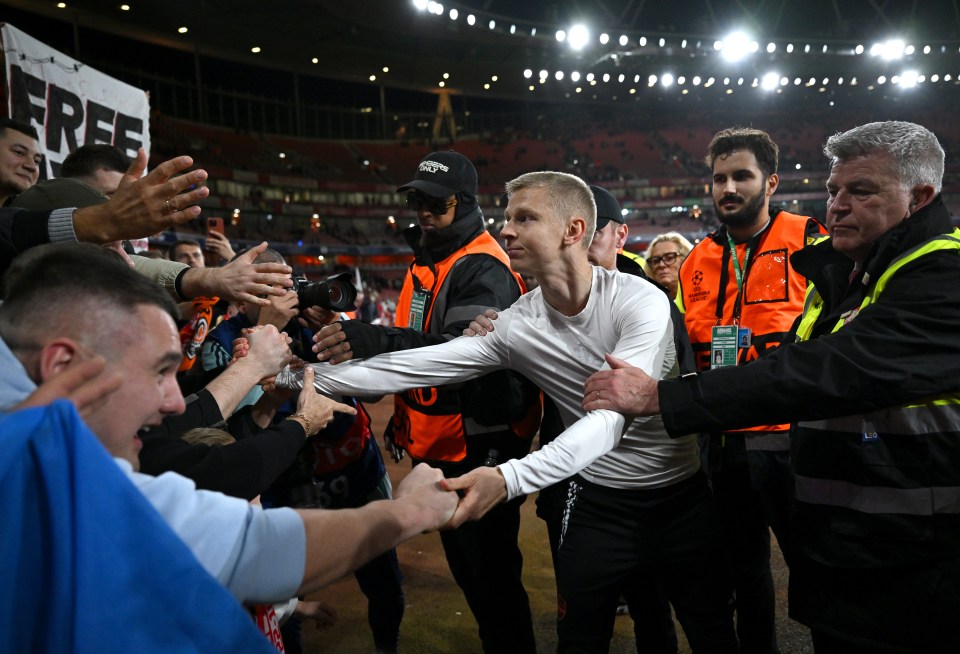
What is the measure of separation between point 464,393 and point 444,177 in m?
1.01

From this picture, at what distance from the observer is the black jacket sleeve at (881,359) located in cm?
172

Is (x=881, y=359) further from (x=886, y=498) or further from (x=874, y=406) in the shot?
(x=886, y=498)

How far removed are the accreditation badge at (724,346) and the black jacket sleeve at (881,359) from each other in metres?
1.06

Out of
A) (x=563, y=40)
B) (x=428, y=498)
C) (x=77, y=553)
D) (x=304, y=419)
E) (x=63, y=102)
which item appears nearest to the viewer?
(x=77, y=553)

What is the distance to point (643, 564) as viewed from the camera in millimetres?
2219

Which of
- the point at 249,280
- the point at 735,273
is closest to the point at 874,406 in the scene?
the point at 735,273

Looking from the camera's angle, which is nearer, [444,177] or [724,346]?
[724,346]

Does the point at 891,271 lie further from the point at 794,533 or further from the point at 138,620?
the point at 138,620

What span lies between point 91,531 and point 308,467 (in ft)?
6.71

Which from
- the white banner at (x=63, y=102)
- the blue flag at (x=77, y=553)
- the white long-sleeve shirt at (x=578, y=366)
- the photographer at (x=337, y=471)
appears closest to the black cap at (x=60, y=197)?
the photographer at (x=337, y=471)

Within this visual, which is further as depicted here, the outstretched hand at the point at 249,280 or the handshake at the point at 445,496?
the outstretched hand at the point at 249,280

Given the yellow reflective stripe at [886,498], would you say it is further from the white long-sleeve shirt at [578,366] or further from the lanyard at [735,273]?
the lanyard at [735,273]

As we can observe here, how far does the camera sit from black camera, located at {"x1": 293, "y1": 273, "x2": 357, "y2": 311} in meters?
2.42

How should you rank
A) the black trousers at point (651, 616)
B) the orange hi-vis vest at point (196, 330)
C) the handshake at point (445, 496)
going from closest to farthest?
the handshake at point (445, 496)
the black trousers at point (651, 616)
the orange hi-vis vest at point (196, 330)
